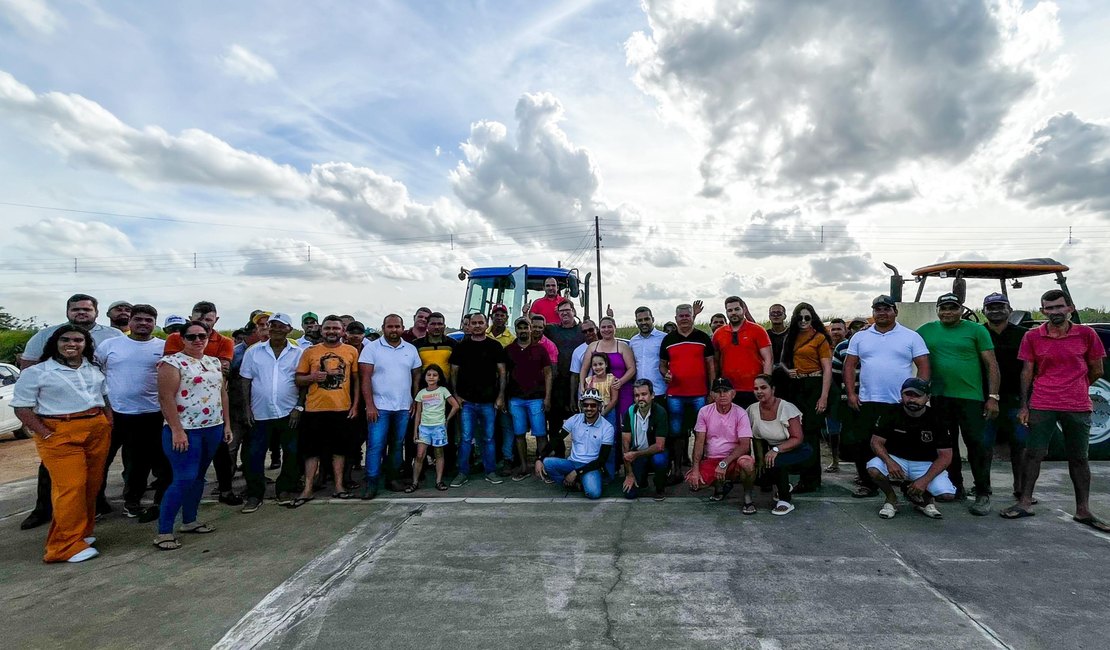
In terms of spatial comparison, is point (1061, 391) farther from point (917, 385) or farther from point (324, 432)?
point (324, 432)

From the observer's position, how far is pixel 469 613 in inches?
135

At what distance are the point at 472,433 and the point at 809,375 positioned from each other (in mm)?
3687

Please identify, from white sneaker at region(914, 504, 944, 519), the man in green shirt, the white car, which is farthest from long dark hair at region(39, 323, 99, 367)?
the white car

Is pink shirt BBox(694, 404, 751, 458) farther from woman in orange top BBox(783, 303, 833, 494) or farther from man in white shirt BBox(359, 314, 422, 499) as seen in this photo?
man in white shirt BBox(359, 314, 422, 499)

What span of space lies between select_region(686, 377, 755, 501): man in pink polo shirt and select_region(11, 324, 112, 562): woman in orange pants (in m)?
5.10

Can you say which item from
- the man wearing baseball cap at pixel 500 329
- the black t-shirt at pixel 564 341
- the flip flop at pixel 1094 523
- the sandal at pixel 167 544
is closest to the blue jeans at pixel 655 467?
the black t-shirt at pixel 564 341

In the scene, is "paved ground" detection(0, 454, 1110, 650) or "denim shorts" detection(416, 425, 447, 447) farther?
"denim shorts" detection(416, 425, 447, 447)

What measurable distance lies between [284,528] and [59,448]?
1752 mm

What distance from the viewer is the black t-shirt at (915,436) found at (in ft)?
17.2

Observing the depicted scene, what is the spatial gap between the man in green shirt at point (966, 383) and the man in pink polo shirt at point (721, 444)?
173cm

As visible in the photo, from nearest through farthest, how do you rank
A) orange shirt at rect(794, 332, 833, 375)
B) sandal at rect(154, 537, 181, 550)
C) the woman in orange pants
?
the woman in orange pants
sandal at rect(154, 537, 181, 550)
orange shirt at rect(794, 332, 833, 375)

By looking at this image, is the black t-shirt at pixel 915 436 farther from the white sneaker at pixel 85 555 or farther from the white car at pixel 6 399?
the white car at pixel 6 399

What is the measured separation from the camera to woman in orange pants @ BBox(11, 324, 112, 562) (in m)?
4.37

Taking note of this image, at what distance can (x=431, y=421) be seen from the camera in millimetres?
6332
